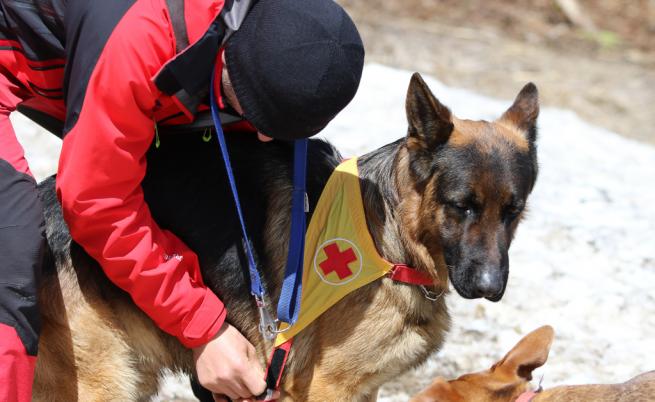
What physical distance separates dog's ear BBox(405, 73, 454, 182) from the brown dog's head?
848 millimetres

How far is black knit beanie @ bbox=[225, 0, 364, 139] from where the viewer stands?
2.84m

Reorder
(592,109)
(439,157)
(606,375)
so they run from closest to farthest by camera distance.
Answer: (439,157), (606,375), (592,109)

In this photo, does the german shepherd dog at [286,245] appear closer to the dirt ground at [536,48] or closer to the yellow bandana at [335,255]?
the yellow bandana at [335,255]

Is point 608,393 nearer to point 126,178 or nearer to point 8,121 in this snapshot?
point 126,178

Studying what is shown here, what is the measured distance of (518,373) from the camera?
133 inches

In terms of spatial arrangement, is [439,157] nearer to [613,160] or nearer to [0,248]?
Answer: [0,248]

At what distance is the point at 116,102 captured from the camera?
2789mm

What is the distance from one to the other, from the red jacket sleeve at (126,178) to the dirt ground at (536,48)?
681 cm

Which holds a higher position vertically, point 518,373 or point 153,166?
point 153,166

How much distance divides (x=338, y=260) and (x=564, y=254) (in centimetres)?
289

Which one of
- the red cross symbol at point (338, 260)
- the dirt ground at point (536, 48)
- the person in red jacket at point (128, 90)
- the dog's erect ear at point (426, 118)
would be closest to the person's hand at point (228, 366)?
the person in red jacket at point (128, 90)

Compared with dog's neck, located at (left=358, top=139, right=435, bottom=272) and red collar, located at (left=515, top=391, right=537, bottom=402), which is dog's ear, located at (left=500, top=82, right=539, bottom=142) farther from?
red collar, located at (left=515, top=391, right=537, bottom=402)

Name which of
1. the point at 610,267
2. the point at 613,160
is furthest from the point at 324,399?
the point at 613,160

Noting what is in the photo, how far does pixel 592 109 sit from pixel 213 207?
734 centimetres
